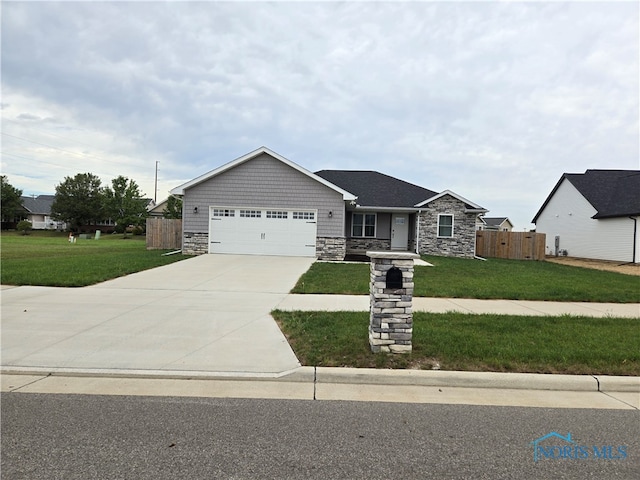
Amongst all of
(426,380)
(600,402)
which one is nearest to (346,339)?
(426,380)

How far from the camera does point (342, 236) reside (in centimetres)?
1803

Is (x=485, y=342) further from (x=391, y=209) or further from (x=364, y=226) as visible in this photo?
(x=364, y=226)

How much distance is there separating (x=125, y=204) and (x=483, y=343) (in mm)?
47151

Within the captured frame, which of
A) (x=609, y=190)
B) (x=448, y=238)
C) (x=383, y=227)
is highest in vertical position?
(x=609, y=190)

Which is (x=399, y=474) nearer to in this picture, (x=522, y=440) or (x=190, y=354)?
(x=522, y=440)

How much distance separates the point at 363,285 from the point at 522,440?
7341 mm

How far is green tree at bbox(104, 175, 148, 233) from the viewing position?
4491cm

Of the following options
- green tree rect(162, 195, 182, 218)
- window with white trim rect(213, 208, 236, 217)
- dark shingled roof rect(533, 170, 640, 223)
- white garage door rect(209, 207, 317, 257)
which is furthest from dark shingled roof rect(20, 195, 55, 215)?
dark shingled roof rect(533, 170, 640, 223)

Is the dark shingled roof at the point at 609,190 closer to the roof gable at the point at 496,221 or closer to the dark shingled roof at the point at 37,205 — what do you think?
the roof gable at the point at 496,221

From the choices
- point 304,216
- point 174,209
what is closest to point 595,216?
point 304,216

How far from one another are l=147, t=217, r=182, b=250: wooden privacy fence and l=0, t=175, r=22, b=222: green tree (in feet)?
154

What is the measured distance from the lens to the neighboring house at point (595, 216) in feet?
73.0

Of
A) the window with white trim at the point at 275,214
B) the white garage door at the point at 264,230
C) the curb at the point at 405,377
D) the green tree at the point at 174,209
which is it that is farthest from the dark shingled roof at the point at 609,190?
the green tree at the point at 174,209

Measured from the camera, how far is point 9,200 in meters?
54.7
